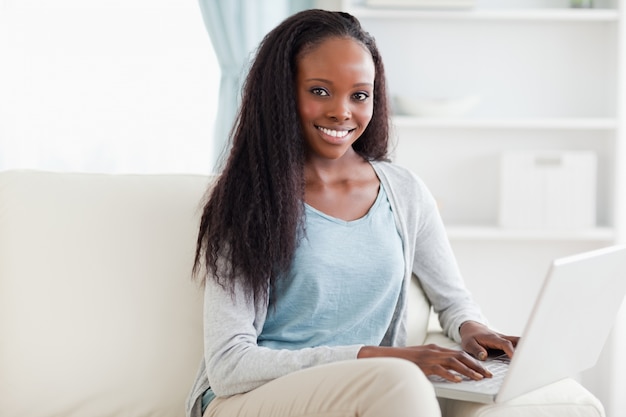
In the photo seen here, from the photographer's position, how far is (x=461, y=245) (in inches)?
135

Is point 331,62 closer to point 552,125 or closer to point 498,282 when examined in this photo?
point 552,125

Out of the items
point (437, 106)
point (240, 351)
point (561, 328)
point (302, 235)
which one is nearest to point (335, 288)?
point (302, 235)

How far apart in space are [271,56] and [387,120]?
1.12 feet

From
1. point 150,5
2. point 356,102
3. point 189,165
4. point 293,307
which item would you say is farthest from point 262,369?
point 150,5

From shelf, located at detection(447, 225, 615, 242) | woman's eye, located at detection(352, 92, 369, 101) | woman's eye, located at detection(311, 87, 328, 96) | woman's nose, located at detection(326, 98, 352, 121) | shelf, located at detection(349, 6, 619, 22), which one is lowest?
shelf, located at detection(447, 225, 615, 242)

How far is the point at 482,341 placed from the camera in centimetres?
175

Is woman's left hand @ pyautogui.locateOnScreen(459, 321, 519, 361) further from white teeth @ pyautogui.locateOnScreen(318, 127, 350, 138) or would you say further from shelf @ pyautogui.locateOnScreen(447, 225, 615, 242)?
shelf @ pyautogui.locateOnScreen(447, 225, 615, 242)

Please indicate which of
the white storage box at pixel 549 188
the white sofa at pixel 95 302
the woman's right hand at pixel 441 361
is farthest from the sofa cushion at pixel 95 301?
the white storage box at pixel 549 188

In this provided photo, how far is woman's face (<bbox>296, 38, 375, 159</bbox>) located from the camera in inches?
69.2

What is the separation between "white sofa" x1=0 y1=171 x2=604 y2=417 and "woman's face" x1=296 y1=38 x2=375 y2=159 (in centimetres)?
33

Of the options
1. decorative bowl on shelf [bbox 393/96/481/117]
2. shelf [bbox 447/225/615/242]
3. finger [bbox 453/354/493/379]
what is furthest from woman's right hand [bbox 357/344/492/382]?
decorative bowl on shelf [bbox 393/96/481/117]

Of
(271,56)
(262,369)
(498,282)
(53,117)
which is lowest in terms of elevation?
(498,282)

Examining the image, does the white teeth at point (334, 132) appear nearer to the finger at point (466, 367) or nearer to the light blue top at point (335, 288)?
the light blue top at point (335, 288)

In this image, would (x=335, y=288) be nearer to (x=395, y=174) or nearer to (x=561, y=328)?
(x=395, y=174)
